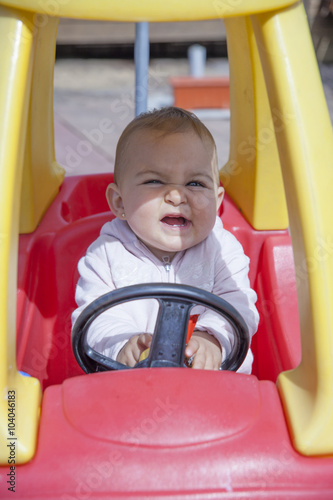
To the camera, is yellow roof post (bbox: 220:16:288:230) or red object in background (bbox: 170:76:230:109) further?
red object in background (bbox: 170:76:230:109)

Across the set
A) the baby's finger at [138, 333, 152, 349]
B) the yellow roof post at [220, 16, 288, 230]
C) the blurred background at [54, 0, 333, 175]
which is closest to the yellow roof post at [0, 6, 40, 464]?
the baby's finger at [138, 333, 152, 349]

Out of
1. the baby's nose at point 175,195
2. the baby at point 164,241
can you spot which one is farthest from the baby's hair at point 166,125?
the baby's nose at point 175,195

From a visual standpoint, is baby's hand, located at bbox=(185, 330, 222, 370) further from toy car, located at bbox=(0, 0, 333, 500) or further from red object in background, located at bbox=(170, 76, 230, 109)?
red object in background, located at bbox=(170, 76, 230, 109)

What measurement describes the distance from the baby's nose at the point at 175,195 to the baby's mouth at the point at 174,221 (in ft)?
0.15

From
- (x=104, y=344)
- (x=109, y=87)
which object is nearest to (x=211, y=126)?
(x=109, y=87)

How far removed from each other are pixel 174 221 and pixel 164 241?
5 cm

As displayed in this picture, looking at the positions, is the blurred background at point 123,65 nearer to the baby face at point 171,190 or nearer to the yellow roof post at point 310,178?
the baby face at point 171,190

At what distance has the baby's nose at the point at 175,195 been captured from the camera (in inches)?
45.8

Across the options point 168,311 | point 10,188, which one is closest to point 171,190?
point 168,311

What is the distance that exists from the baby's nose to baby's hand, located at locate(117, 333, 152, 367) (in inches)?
10.2

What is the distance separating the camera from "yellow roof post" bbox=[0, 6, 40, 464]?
0.81 m

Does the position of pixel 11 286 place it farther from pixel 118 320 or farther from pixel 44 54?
pixel 44 54

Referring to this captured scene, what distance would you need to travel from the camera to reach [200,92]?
14.3ft

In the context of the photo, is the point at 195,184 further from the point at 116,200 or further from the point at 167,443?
the point at 167,443
